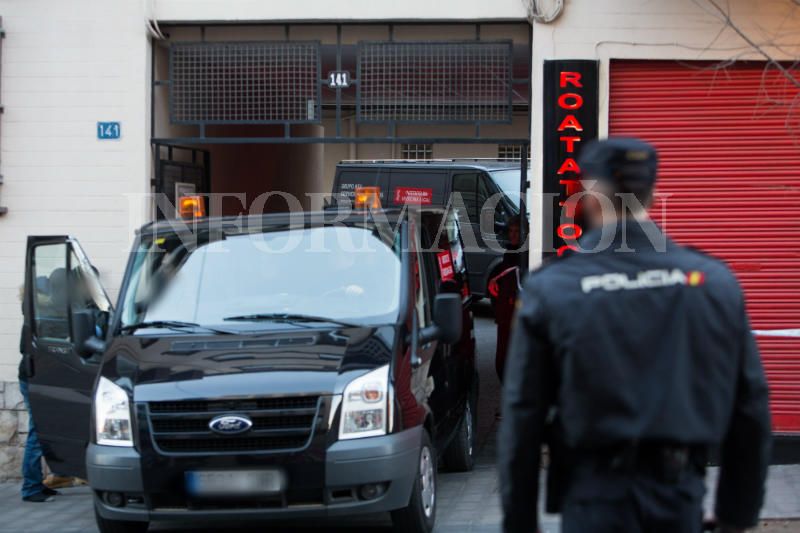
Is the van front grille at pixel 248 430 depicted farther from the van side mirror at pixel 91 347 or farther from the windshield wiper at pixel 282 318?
the van side mirror at pixel 91 347

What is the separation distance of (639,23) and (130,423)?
550 cm

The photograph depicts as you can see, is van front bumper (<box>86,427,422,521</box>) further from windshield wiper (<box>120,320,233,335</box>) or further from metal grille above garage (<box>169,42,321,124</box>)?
metal grille above garage (<box>169,42,321,124</box>)

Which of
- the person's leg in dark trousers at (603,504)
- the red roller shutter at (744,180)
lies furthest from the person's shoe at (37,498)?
the person's leg in dark trousers at (603,504)

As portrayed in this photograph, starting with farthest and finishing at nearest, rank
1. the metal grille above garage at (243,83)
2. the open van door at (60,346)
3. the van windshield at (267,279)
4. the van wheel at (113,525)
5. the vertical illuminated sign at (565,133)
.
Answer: the metal grille above garage at (243,83), the vertical illuminated sign at (565,133), the open van door at (60,346), the van windshield at (267,279), the van wheel at (113,525)

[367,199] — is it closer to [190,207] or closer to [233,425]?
[190,207]

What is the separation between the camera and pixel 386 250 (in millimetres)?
7125

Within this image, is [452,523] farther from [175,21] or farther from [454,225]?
[175,21]

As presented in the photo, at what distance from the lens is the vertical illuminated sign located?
9.24 meters

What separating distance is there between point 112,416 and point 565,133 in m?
4.70

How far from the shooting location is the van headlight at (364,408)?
238 inches

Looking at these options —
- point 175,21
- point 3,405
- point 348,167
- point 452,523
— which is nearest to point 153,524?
point 452,523

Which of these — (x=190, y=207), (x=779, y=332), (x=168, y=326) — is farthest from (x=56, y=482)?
(x=779, y=332)

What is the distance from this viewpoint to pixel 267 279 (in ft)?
Result: 23.0

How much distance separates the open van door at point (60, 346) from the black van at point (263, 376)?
2 cm
